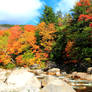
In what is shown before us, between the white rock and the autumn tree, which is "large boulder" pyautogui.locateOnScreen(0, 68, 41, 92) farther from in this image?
the autumn tree

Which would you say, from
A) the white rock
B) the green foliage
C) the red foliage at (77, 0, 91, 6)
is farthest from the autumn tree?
the white rock

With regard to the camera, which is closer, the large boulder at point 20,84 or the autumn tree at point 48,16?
the large boulder at point 20,84

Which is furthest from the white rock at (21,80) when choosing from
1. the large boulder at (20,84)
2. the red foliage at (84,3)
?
the red foliage at (84,3)

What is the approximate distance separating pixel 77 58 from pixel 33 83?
397 inches

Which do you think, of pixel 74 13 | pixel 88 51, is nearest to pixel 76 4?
pixel 74 13

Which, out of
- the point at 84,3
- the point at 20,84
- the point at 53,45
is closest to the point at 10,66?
the point at 53,45

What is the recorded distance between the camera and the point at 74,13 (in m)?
18.6

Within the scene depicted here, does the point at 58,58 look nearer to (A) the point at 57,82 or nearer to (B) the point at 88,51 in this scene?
(B) the point at 88,51

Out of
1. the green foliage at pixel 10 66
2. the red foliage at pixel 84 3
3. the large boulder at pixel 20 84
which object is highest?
the red foliage at pixel 84 3

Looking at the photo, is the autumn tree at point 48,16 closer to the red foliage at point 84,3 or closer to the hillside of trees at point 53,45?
the hillside of trees at point 53,45

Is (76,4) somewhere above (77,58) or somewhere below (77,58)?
above

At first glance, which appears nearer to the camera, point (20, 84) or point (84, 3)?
point (20, 84)

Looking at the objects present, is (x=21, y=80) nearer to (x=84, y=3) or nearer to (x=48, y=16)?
(x=84, y=3)

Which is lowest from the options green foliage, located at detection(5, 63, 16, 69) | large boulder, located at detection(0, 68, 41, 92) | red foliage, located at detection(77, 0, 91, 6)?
green foliage, located at detection(5, 63, 16, 69)
